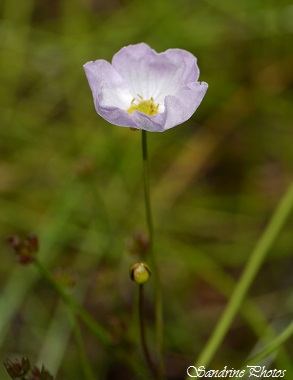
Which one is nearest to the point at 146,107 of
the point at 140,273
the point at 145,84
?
the point at 145,84

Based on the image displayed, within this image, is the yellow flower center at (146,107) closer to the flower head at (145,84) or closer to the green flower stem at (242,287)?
the flower head at (145,84)

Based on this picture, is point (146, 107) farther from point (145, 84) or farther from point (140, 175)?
point (140, 175)

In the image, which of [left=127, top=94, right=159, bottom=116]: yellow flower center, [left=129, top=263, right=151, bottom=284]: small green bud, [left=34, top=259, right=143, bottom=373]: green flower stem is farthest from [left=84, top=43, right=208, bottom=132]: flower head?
[left=34, top=259, right=143, bottom=373]: green flower stem

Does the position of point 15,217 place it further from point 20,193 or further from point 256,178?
point 256,178

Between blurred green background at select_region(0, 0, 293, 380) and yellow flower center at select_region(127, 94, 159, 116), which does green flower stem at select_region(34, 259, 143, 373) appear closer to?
blurred green background at select_region(0, 0, 293, 380)

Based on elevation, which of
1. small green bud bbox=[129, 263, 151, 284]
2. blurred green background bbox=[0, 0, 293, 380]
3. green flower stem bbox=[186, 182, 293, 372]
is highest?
blurred green background bbox=[0, 0, 293, 380]
